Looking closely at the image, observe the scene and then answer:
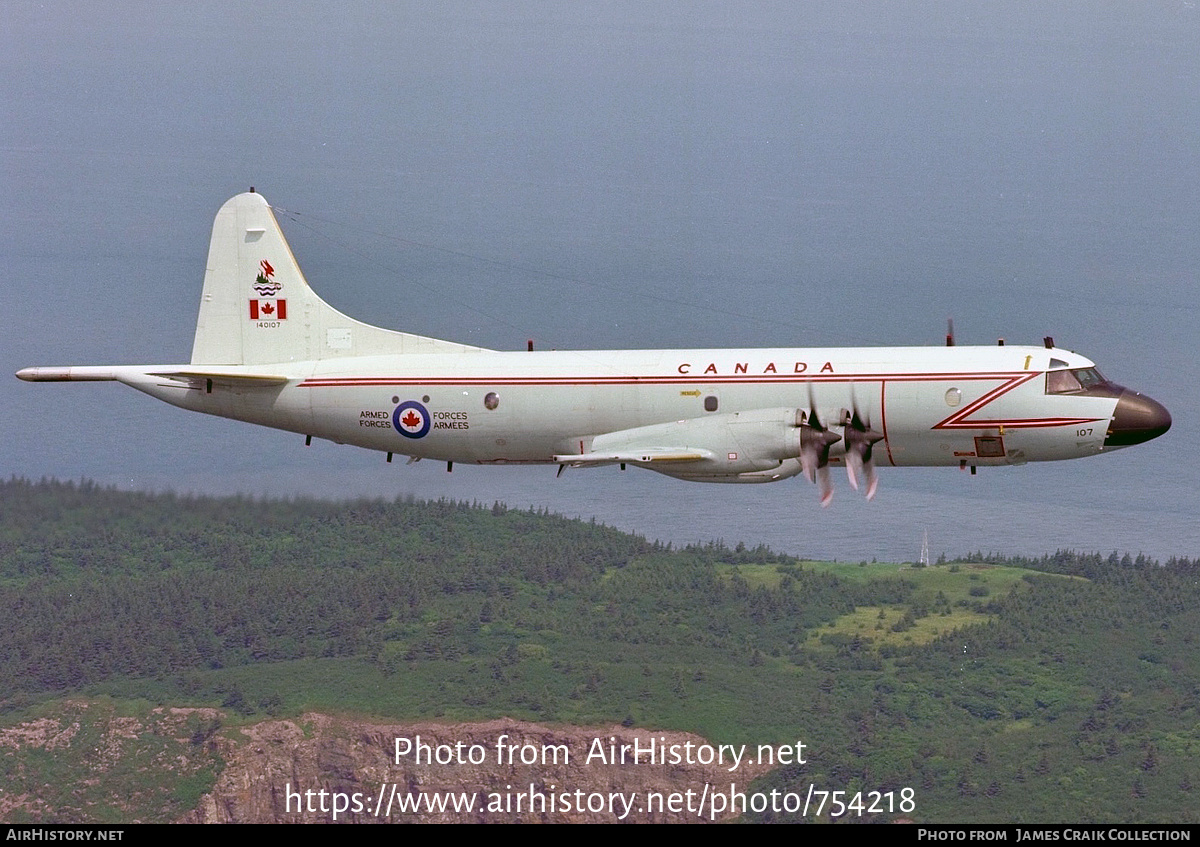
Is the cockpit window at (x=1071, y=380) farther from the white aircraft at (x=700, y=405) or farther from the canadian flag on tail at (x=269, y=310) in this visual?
the canadian flag on tail at (x=269, y=310)

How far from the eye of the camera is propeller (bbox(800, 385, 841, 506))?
185 feet

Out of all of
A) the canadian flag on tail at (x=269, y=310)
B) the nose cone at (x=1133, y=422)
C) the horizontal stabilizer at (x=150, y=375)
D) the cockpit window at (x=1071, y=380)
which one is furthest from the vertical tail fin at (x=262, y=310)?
the nose cone at (x=1133, y=422)

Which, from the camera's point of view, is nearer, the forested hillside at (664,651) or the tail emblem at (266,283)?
the tail emblem at (266,283)

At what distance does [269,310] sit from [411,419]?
22.5ft

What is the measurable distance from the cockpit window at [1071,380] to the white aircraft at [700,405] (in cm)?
5

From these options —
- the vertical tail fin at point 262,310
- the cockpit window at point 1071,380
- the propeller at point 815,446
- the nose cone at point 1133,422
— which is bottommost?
the propeller at point 815,446

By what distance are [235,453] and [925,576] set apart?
63.9 metres

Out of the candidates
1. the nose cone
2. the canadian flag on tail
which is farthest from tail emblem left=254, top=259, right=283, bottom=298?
the nose cone

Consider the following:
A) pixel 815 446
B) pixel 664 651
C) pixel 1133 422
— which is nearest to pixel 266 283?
pixel 815 446

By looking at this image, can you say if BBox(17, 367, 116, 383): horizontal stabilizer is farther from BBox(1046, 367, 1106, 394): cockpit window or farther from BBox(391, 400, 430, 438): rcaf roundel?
BBox(1046, 367, 1106, 394): cockpit window

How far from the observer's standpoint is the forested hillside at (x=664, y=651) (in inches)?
5738

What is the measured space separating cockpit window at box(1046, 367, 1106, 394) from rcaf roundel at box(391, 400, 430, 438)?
1870 cm
